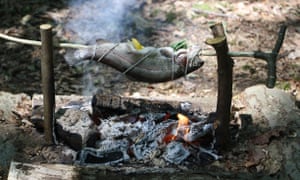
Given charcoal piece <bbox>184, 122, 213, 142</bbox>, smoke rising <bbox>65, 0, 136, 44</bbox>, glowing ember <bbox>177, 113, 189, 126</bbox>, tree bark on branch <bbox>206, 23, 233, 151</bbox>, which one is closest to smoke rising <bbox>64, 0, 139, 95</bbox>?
smoke rising <bbox>65, 0, 136, 44</bbox>

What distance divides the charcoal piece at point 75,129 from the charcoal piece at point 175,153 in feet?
2.04

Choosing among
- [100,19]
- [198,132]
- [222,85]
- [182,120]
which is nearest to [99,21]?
[100,19]

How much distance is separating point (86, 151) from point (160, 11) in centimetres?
408

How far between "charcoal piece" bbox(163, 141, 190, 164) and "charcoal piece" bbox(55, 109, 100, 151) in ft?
2.04

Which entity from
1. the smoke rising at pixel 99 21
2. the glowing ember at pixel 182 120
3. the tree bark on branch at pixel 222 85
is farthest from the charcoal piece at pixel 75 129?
the smoke rising at pixel 99 21

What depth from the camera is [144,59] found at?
12.5ft

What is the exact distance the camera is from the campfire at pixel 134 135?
3926 mm

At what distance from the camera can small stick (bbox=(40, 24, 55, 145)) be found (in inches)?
144

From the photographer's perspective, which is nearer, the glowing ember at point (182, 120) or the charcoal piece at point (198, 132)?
the charcoal piece at point (198, 132)

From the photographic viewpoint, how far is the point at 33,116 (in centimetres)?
412

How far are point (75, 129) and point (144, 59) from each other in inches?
32.5

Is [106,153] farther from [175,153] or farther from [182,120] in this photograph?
[182,120]

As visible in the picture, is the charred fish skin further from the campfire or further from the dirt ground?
the dirt ground

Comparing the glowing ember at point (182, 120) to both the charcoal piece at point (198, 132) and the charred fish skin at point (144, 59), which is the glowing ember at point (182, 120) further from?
the charred fish skin at point (144, 59)
